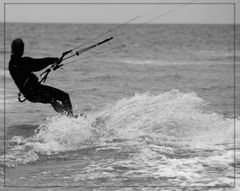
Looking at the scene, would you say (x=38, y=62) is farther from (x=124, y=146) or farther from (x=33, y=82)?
(x=124, y=146)

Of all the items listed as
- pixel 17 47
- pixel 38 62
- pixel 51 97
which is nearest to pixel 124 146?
pixel 51 97

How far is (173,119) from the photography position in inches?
448

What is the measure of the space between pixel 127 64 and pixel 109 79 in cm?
902

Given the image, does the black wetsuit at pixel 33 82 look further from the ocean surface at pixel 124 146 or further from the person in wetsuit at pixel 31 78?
the ocean surface at pixel 124 146

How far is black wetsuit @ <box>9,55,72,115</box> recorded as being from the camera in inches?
375

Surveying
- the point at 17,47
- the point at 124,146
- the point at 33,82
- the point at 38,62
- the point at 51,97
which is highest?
the point at 17,47

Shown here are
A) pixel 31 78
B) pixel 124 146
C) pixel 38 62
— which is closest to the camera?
pixel 124 146

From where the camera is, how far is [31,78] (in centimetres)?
993

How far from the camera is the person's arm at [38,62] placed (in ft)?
30.9

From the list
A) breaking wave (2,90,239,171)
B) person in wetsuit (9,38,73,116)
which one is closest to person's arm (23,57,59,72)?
person in wetsuit (9,38,73,116)

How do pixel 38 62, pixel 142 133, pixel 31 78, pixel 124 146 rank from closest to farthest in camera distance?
pixel 124 146 < pixel 38 62 < pixel 31 78 < pixel 142 133

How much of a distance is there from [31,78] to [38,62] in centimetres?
61

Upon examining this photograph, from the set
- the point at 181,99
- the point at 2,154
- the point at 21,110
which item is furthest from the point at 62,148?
the point at 21,110

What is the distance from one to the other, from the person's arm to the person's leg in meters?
0.63
